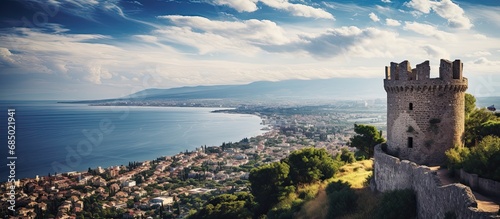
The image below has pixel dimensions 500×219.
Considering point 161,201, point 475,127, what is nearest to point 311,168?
point 475,127

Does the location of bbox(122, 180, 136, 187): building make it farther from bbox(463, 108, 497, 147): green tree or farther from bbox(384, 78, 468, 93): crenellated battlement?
bbox(384, 78, 468, 93): crenellated battlement

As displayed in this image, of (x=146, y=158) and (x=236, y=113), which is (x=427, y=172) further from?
(x=236, y=113)

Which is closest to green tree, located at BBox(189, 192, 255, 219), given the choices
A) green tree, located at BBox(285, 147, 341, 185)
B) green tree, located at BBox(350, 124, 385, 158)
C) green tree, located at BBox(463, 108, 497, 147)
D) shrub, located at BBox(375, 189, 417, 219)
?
green tree, located at BBox(285, 147, 341, 185)

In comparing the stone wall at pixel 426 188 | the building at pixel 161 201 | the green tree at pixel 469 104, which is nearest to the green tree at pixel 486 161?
the stone wall at pixel 426 188

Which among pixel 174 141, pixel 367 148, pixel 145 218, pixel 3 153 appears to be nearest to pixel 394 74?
pixel 367 148

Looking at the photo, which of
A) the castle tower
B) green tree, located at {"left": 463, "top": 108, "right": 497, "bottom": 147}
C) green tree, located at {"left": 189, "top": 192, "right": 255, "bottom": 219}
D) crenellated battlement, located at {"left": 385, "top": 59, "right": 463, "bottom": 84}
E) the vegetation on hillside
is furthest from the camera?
green tree, located at {"left": 189, "top": 192, "right": 255, "bottom": 219}

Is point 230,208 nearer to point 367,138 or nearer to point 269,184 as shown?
point 269,184
